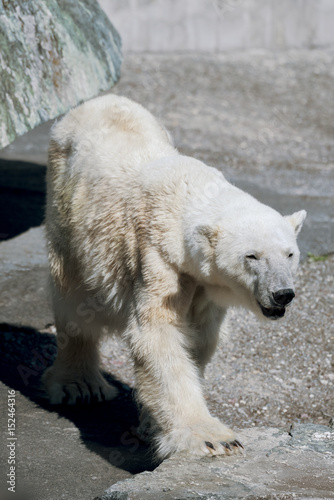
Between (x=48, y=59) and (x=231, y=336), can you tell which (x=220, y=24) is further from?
(x=231, y=336)

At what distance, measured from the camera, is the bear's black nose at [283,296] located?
2.64 metres

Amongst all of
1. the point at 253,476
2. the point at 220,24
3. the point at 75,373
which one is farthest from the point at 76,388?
the point at 220,24

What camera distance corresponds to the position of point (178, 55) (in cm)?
1120

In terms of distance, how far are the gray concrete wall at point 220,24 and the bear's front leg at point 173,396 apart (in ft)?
29.0

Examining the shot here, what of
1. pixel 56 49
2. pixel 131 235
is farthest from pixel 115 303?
pixel 56 49

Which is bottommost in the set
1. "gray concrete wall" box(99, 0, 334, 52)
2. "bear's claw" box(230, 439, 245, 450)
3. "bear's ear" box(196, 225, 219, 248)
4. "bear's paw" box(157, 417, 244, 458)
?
"gray concrete wall" box(99, 0, 334, 52)

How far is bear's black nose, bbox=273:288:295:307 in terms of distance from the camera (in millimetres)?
2643

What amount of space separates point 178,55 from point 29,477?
913cm

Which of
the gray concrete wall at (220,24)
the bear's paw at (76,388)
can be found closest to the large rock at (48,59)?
the bear's paw at (76,388)

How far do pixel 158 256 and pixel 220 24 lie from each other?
30.0 ft

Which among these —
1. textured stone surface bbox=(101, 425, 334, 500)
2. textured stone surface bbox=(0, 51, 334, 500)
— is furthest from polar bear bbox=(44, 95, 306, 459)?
textured stone surface bbox=(0, 51, 334, 500)

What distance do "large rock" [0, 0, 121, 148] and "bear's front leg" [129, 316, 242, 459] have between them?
196 centimetres

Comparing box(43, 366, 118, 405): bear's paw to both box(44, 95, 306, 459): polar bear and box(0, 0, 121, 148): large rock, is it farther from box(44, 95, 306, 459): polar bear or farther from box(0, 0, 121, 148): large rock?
box(0, 0, 121, 148): large rock

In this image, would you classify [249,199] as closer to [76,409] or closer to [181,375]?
[181,375]
